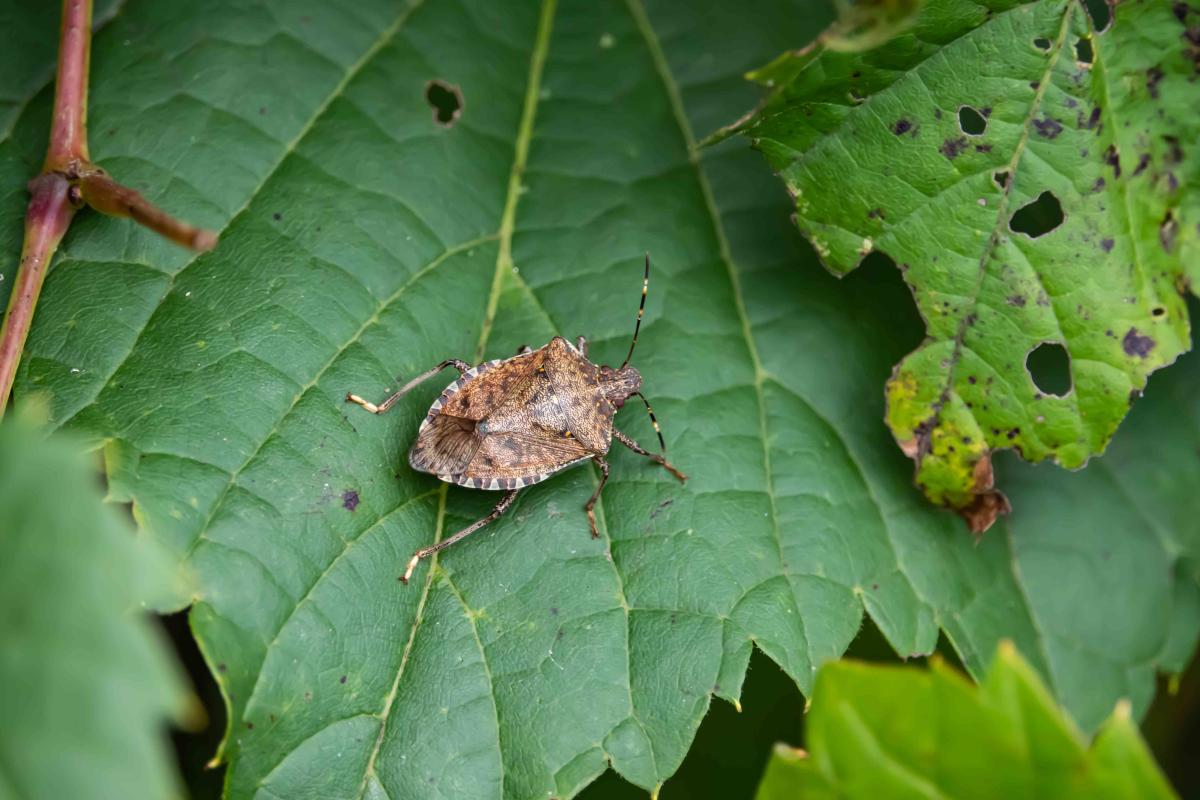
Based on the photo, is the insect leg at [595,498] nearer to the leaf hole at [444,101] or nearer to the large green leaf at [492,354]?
the large green leaf at [492,354]

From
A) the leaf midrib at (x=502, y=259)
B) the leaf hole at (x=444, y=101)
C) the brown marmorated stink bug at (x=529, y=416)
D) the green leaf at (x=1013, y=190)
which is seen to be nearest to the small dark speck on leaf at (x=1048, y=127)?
the green leaf at (x=1013, y=190)

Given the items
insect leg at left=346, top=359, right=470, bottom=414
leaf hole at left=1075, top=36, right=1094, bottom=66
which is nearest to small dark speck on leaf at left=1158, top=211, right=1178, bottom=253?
leaf hole at left=1075, top=36, right=1094, bottom=66

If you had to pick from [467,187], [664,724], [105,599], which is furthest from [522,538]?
[105,599]

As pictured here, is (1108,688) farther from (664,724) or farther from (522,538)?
(522,538)

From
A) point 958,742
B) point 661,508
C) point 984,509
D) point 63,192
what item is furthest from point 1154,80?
point 63,192

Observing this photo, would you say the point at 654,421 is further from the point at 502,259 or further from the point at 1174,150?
the point at 1174,150

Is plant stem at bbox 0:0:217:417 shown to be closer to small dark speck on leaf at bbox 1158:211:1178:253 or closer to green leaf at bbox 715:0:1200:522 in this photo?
green leaf at bbox 715:0:1200:522

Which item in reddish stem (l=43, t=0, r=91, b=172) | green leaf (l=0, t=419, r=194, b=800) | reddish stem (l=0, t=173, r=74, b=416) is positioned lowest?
green leaf (l=0, t=419, r=194, b=800)
